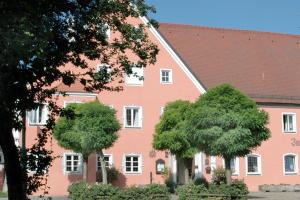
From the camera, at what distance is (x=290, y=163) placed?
40031mm

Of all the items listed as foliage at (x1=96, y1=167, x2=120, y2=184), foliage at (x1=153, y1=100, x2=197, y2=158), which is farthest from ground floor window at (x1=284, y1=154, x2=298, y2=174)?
foliage at (x1=96, y1=167, x2=120, y2=184)

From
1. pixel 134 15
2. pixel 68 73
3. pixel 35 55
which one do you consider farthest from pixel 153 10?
pixel 35 55

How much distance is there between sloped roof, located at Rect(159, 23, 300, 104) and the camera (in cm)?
3984

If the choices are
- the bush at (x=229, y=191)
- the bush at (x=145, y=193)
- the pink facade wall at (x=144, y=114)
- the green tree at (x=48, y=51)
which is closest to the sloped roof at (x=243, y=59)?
the pink facade wall at (x=144, y=114)

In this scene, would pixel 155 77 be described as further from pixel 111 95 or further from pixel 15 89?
pixel 15 89

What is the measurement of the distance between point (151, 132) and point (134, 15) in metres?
27.2

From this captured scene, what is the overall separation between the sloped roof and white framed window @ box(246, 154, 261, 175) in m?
4.02

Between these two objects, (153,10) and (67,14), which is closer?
(67,14)

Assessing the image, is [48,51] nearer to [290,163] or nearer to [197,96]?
[197,96]

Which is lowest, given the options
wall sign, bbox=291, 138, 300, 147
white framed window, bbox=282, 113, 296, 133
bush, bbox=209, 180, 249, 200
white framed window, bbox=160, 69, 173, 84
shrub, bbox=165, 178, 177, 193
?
shrub, bbox=165, 178, 177, 193

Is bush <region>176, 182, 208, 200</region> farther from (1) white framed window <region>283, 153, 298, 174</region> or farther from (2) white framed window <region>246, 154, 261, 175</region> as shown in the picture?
(1) white framed window <region>283, 153, 298, 174</region>

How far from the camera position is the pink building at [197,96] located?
35.4 m

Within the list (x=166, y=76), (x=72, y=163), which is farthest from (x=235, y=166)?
(x=72, y=163)

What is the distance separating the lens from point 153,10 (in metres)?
9.66
